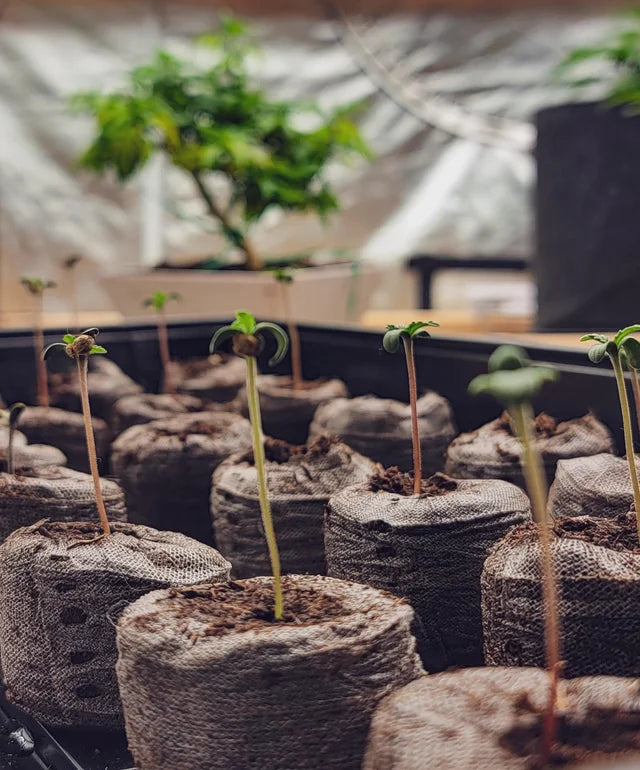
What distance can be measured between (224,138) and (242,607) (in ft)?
6.41

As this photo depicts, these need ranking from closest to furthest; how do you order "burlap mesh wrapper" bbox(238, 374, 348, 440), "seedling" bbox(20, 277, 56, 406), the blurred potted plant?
"seedling" bbox(20, 277, 56, 406) → "burlap mesh wrapper" bbox(238, 374, 348, 440) → the blurred potted plant

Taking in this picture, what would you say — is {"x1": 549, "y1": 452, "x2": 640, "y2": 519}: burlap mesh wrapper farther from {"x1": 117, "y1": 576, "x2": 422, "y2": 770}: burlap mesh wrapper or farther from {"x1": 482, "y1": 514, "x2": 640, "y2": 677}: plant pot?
{"x1": 117, "y1": 576, "x2": 422, "y2": 770}: burlap mesh wrapper

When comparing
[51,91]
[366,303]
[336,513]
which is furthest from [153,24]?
[336,513]

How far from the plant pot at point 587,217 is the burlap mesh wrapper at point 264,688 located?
1.19 metres

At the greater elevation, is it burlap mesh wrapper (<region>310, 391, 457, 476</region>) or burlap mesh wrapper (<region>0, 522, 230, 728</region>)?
burlap mesh wrapper (<region>310, 391, 457, 476</region>)

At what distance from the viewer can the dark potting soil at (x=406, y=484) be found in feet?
3.15

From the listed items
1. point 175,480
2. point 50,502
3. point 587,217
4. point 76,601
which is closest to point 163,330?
point 175,480

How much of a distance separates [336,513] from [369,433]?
480 millimetres

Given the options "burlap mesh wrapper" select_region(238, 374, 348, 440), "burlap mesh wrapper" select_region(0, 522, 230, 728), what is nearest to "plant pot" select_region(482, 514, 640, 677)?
"burlap mesh wrapper" select_region(0, 522, 230, 728)

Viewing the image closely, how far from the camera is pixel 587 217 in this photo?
6.10 ft

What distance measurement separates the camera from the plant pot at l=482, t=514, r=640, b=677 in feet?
2.32

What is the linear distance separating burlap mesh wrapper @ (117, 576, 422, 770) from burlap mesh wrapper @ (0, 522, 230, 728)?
151 mm

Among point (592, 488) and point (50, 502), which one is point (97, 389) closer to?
point (50, 502)

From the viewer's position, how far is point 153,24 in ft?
12.4
